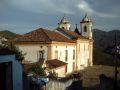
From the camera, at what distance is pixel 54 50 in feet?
127

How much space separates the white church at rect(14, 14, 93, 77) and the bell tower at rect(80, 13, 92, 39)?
12.1 feet

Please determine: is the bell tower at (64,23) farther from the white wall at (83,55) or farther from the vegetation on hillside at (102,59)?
the vegetation on hillside at (102,59)

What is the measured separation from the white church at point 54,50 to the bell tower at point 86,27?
3695 mm

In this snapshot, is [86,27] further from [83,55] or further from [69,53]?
[69,53]

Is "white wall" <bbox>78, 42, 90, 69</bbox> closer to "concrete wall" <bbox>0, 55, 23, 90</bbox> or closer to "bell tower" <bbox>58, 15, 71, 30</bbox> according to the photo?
"bell tower" <bbox>58, 15, 71, 30</bbox>

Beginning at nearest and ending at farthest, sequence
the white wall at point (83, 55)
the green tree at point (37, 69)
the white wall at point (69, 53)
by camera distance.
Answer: the green tree at point (37, 69) → the white wall at point (69, 53) → the white wall at point (83, 55)

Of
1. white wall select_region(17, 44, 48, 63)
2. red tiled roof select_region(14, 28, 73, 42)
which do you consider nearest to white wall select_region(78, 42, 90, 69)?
red tiled roof select_region(14, 28, 73, 42)

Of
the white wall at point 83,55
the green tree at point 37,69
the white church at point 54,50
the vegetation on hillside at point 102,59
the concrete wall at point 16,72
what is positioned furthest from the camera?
the vegetation on hillside at point 102,59

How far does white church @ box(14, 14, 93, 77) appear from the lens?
1480 inches

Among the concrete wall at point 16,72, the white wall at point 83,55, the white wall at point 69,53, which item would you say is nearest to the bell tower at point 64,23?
the white wall at point 83,55

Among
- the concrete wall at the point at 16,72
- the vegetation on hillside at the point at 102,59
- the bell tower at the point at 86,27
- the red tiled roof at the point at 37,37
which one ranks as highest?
the bell tower at the point at 86,27

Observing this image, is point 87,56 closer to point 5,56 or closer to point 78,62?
point 78,62

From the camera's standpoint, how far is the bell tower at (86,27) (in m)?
56.9

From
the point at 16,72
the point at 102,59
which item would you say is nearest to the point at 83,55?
the point at 102,59
